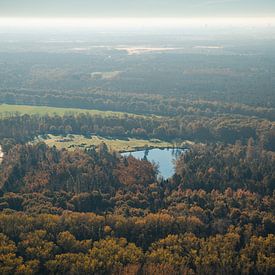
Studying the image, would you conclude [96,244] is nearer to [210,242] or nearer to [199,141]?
[210,242]

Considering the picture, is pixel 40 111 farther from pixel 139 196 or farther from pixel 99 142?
pixel 139 196

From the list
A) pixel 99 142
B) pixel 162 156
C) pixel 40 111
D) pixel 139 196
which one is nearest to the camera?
pixel 139 196

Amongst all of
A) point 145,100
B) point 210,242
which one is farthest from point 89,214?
point 145,100

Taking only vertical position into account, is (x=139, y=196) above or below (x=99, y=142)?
above

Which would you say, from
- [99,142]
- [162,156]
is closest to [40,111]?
[99,142]

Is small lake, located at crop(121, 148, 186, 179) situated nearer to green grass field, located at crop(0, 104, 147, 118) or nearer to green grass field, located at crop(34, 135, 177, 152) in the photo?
green grass field, located at crop(34, 135, 177, 152)

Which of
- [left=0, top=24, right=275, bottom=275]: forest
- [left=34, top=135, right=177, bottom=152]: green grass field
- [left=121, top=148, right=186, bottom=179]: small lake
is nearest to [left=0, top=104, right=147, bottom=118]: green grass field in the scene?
[left=0, top=24, right=275, bottom=275]: forest
